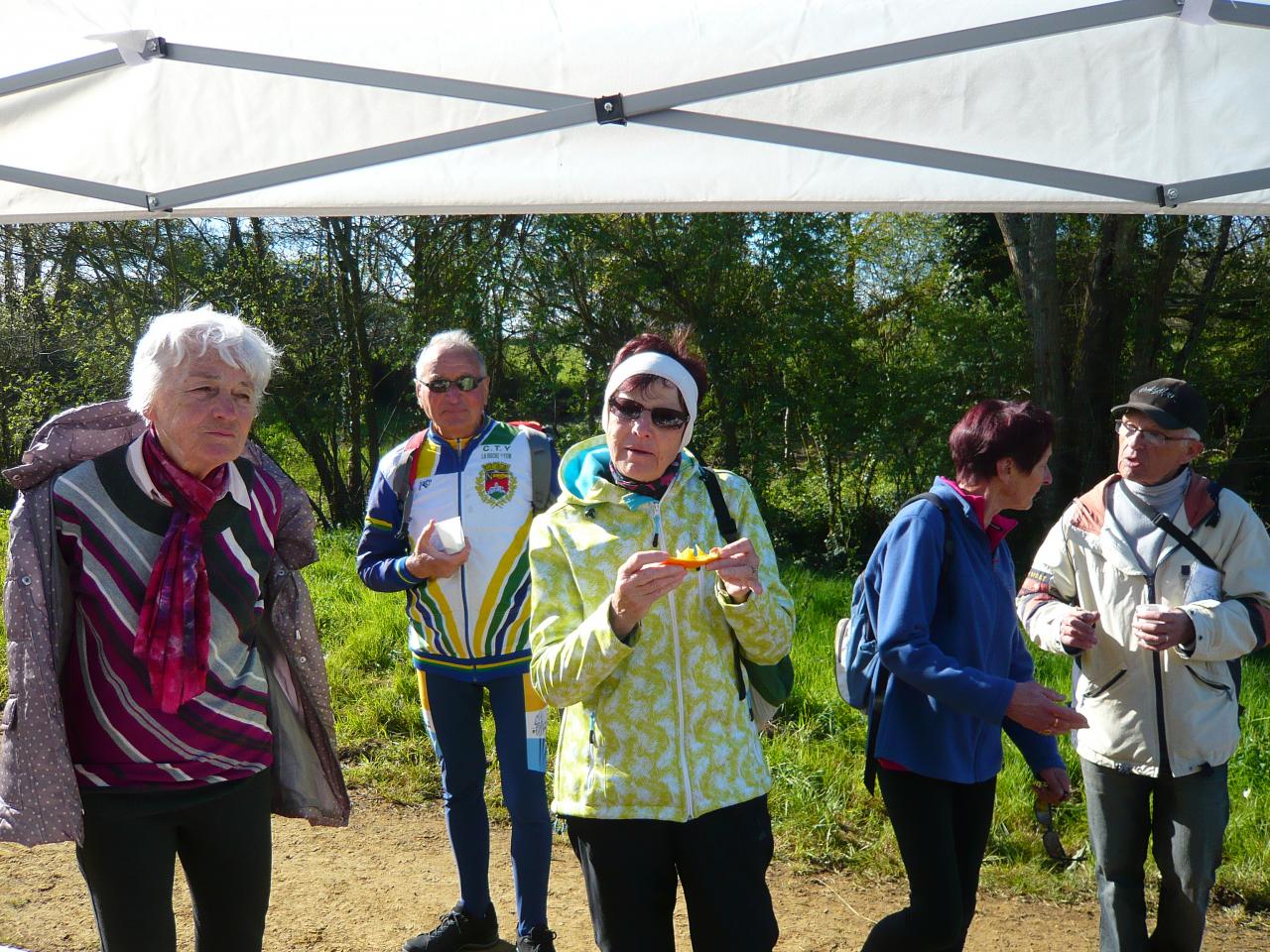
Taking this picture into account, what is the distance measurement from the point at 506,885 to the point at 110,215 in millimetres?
2914

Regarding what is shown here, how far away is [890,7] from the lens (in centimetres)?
235

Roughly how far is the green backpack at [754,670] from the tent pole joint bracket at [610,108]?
2.89ft

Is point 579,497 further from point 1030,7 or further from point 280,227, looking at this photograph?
point 280,227

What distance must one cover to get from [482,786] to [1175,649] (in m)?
2.20

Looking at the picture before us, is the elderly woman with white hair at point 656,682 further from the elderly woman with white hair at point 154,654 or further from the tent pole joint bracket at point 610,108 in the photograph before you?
the elderly woman with white hair at point 154,654

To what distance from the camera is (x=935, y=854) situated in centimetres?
294

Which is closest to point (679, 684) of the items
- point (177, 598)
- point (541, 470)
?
point (177, 598)

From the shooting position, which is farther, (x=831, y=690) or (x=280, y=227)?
(x=280, y=227)

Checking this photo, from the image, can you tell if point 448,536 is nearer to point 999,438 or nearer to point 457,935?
point 457,935

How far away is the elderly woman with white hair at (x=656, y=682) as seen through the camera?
252 centimetres

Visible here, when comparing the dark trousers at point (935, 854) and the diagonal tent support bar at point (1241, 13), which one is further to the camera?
the dark trousers at point (935, 854)

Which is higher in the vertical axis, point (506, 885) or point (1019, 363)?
point (1019, 363)

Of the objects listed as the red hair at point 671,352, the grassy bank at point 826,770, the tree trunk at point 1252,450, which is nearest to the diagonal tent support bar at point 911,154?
the red hair at point 671,352

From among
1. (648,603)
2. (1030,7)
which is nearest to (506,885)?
(648,603)
